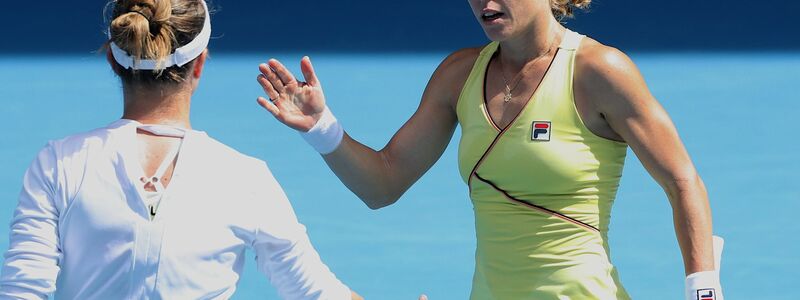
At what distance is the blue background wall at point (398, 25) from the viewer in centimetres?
761

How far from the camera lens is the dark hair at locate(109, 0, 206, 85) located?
247cm

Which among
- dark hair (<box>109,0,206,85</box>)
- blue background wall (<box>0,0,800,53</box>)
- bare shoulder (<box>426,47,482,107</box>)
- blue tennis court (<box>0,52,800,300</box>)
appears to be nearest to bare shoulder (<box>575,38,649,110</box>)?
bare shoulder (<box>426,47,482,107</box>)

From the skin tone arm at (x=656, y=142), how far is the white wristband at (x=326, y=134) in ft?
1.98

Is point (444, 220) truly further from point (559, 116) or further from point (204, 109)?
point (559, 116)

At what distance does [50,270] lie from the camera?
7.81ft

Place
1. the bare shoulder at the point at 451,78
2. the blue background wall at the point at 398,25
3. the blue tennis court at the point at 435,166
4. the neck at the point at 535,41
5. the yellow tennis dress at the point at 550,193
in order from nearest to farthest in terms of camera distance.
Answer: the yellow tennis dress at the point at 550,193 → the neck at the point at 535,41 → the bare shoulder at the point at 451,78 → the blue tennis court at the point at 435,166 → the blue background wall at the point at 398,25

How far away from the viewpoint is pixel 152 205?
7.92 ft

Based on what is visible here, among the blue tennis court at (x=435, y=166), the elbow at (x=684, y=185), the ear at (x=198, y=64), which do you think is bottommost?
the blue tennis court at (x=435, y=166)

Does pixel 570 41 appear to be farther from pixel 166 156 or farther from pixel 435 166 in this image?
pixel 435 166

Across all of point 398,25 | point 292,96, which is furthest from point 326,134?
point 398,25

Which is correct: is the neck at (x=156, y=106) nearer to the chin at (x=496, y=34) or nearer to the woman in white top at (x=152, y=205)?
the woman in white top at (x=152, y=205)

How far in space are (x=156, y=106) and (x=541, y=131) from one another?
97 cm

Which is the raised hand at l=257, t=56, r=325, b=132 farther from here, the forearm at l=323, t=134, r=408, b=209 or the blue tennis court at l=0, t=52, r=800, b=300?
the blue tennis court at l=0, t=52, r=800, b=300

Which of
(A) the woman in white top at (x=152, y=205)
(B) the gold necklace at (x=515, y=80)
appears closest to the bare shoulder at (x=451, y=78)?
(B) the gold necklace at (x=515, y=80)
